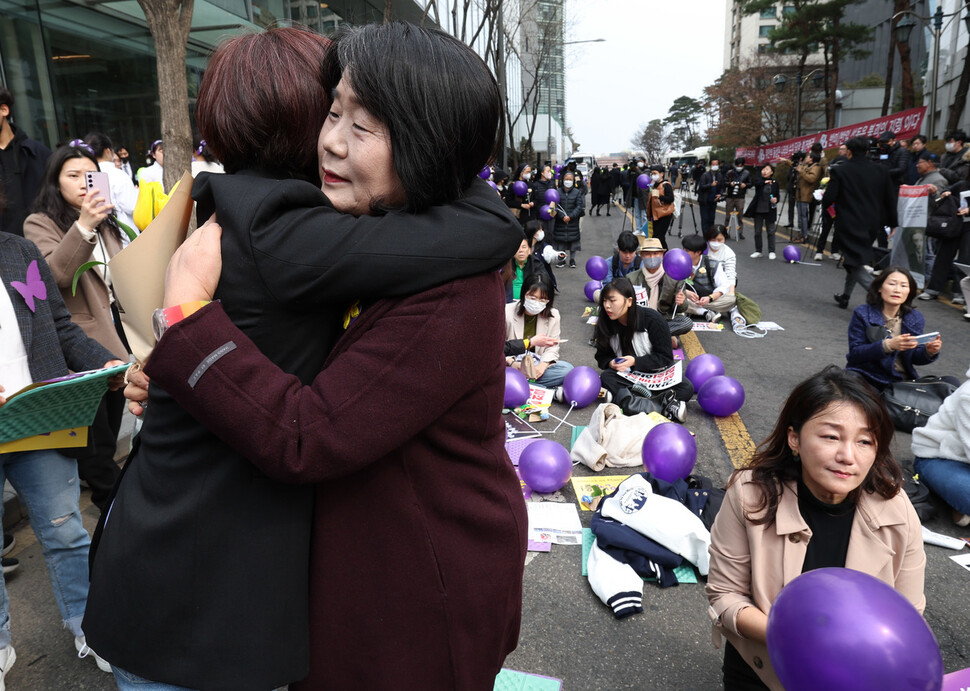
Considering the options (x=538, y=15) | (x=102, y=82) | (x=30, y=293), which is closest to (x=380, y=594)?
(x=30, y=293)

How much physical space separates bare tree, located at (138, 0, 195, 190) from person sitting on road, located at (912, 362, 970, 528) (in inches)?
240

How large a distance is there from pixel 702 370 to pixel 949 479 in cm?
230

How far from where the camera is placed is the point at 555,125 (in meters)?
67.7

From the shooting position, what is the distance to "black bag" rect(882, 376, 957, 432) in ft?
15.6

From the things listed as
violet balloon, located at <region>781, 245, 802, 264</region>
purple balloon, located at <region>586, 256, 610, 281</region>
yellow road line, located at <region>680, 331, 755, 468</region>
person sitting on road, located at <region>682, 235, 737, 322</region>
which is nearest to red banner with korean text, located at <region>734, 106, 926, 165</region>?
violet balloon, located at <region>781, 245, 802, 264</region>

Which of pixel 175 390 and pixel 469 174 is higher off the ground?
pixel 469 174

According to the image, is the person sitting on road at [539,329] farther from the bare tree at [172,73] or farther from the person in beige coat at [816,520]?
the person in beige coat at [816,520]

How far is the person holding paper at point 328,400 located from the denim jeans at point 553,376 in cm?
510

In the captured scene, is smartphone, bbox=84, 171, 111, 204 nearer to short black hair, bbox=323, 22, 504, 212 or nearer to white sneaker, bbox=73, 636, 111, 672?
white sneaker, bbox=73, 636, 111, 672

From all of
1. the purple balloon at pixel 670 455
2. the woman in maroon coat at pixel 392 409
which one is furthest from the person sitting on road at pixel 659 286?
the woman in maroon coat at pixel 392 409

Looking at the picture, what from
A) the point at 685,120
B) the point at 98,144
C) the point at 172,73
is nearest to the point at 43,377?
the point at 172,73

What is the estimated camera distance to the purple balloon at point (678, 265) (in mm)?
7887

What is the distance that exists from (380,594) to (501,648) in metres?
0.30

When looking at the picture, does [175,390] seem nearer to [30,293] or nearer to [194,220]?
[194,220]
